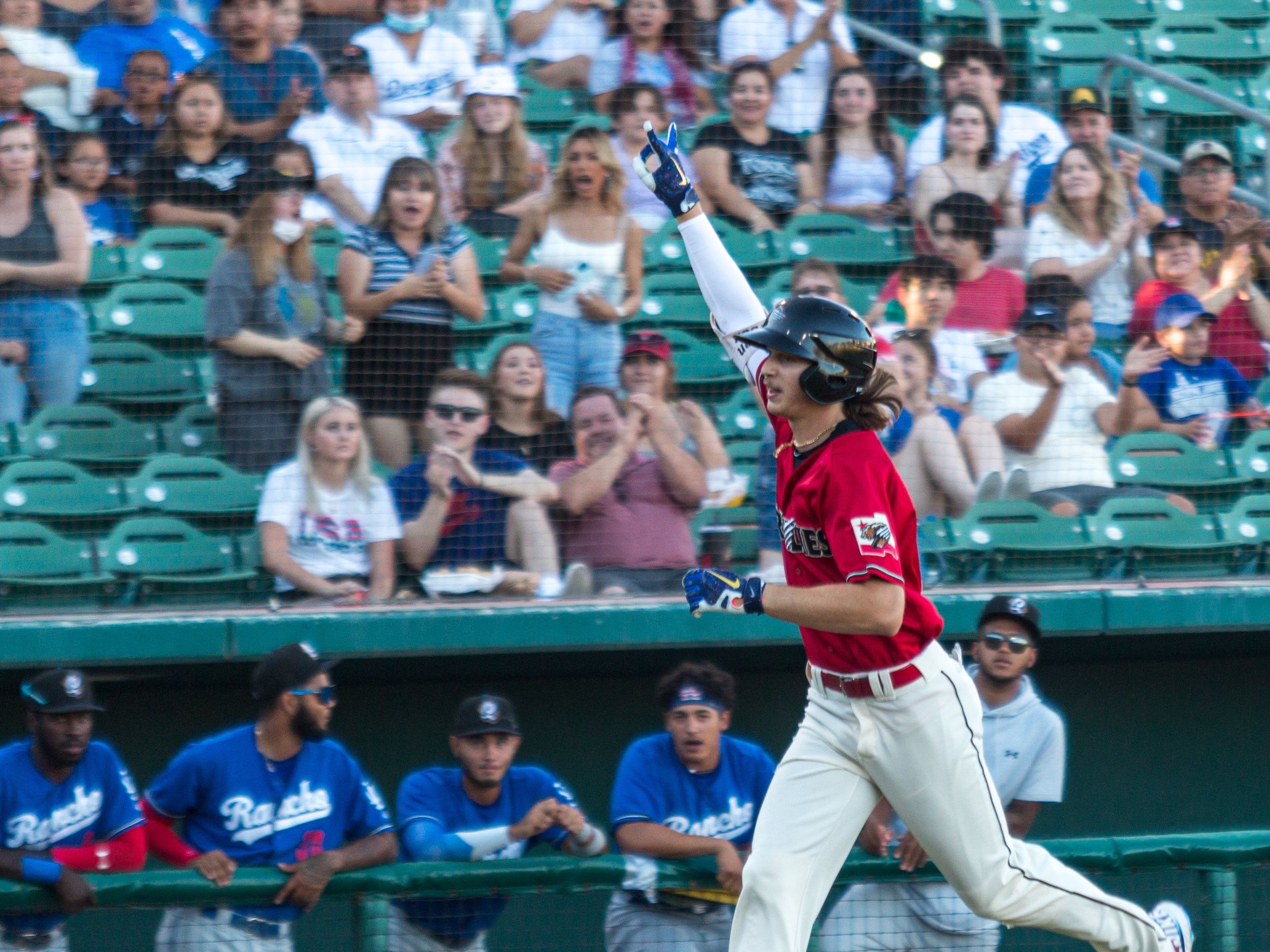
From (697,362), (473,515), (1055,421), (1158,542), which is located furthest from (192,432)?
(1158,542)

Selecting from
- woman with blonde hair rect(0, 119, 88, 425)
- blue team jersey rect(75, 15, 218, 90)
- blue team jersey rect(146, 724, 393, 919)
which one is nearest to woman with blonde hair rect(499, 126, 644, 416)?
woman with blonde hair rect(0, 119, 88, 425)

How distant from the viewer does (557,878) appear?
3.44m

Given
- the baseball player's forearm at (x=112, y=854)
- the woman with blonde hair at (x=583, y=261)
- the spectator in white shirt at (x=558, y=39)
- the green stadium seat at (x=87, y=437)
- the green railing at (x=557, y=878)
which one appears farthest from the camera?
the spectator in white shirt at (x=558, y=39)

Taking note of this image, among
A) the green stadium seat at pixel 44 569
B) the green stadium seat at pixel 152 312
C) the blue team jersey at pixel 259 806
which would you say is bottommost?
the blue team jersey at pixel 259 806

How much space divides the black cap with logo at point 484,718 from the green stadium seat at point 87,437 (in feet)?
6.90

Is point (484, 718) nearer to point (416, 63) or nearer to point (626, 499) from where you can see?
point (626, 499)

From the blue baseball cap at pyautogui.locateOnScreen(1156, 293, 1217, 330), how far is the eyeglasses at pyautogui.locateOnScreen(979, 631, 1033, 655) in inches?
95.3

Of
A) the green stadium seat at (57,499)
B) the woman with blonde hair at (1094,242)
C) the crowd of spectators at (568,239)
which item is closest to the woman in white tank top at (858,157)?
the crowd of spectators at (568,239)

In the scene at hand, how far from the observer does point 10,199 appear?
223 inches

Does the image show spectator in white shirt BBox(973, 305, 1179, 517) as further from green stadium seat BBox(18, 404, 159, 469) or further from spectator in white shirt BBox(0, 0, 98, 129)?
spectator in white shirt BBox(0, 0, 98, 129)

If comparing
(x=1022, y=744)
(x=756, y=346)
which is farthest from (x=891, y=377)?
(x=1022, y=744)

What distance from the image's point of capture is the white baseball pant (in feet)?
9.85

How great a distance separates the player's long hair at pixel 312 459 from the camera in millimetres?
5066

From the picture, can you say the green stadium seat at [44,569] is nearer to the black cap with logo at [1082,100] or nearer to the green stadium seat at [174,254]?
the green stadium seat at [174,254]
